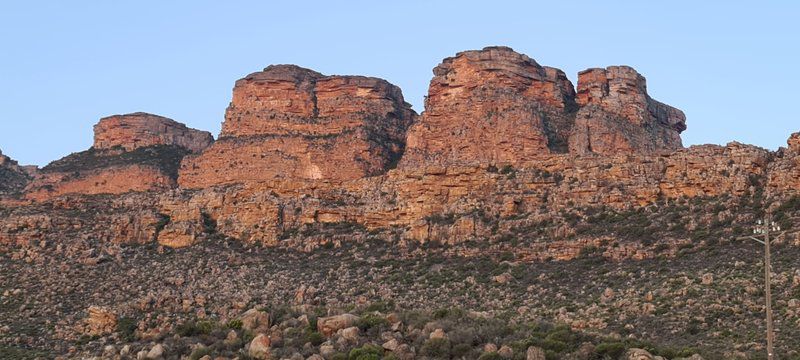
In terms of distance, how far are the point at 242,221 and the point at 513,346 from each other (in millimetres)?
49176

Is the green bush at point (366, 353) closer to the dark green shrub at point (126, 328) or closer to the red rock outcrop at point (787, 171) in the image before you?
the dark green shrub at point (126, 328)

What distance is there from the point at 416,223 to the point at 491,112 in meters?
16.6

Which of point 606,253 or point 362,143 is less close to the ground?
point 362,143

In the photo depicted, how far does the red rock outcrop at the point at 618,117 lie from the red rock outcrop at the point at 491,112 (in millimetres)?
1735

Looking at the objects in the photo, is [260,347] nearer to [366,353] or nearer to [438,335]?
[366,353]

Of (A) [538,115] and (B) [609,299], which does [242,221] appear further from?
(B) [609,299]

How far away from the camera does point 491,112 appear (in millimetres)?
94312

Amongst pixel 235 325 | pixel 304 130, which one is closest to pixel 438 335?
pixel 235 325

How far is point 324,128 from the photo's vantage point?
104 metres

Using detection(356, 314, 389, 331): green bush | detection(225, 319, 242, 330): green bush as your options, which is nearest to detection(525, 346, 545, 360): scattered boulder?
detection(356, 314, 389, 331): green bush

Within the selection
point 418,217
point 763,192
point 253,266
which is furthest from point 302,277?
point 763,192

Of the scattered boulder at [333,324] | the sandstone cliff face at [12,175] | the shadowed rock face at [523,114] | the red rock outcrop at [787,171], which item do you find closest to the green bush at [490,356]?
the scattered boulder at [333,324]

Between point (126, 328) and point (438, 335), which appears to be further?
point (126, 328)

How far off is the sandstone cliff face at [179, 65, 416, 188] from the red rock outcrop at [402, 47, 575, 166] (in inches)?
228
